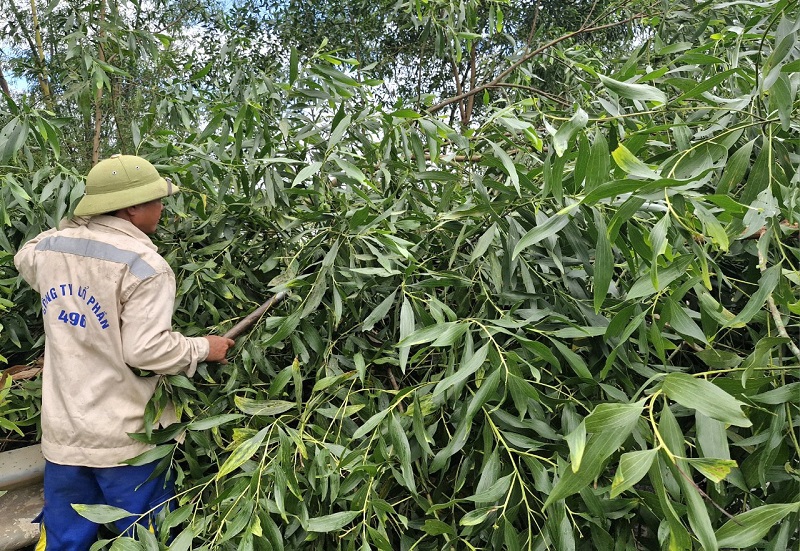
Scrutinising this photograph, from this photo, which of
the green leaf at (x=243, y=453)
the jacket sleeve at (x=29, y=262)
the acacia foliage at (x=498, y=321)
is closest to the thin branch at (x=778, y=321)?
the acacia foliage at (x=498, y=321)

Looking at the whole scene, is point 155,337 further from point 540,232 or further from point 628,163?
point 628,163

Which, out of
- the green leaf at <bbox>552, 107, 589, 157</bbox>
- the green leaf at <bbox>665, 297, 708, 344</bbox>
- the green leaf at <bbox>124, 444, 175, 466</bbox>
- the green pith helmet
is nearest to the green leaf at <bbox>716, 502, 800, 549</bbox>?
the green leaf at <bbox>665, 297, 708, 344</bbox>

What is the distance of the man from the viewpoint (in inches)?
61.6

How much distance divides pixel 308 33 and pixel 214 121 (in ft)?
14.5

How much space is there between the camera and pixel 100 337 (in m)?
1.58

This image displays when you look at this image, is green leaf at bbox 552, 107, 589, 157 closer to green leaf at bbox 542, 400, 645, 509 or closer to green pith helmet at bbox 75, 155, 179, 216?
green leaf at bbox 542, 400, 645, 509

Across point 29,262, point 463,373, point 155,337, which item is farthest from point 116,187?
point 463,373

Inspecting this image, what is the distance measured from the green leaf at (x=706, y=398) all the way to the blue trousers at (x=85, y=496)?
1.33 meters

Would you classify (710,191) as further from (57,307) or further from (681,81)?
(57,307)

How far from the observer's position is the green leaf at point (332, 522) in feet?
3.80

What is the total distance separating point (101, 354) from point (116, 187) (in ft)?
1.48

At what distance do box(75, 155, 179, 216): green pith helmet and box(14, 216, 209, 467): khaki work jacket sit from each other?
0.08 meters

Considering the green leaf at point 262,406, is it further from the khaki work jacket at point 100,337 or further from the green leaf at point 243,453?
the khaki work jacket at point 100,337

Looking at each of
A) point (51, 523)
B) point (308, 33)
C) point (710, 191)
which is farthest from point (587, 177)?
point (308, 33)
